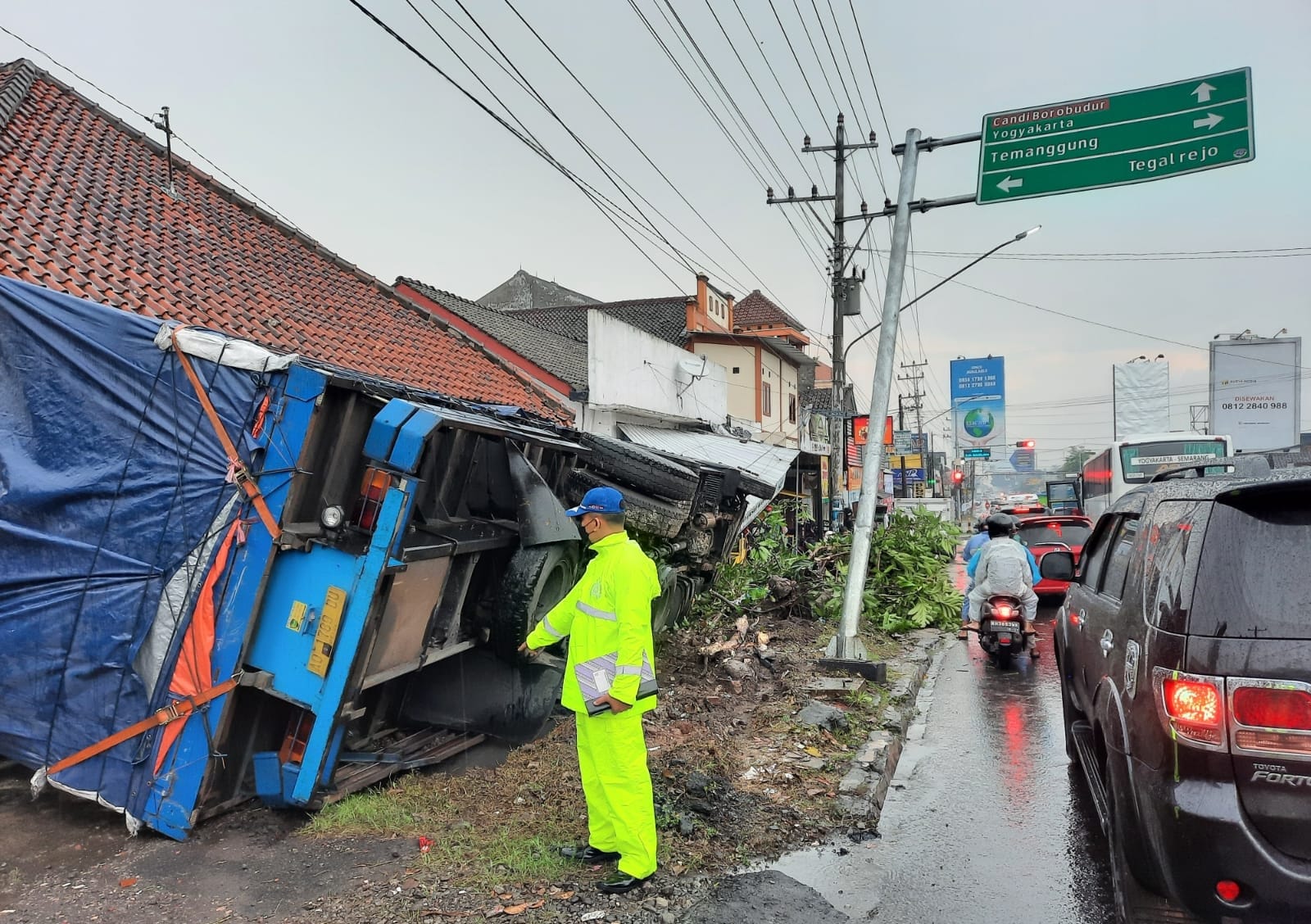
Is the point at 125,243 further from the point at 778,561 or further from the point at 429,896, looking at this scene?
the point at 778,561

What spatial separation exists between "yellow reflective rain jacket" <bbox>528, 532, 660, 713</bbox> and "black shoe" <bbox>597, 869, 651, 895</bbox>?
28.2 inches

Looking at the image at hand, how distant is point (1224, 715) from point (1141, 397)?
33.9m

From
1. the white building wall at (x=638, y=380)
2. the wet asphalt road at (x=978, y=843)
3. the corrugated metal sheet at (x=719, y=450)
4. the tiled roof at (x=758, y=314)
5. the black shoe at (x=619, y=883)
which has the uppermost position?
the tiled roof at (x=758, y=314)

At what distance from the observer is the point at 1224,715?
2.33 meters

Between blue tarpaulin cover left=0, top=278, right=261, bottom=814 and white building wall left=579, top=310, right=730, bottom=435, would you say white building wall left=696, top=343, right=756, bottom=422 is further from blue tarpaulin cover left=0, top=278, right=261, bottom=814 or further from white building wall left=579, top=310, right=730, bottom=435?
blue tarpaulin cover left=0, top=278, right=261, bottom=814

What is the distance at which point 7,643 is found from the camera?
4363mm

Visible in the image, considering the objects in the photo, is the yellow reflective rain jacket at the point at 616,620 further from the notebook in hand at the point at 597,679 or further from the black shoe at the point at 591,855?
the black shoe at the point at 591,855

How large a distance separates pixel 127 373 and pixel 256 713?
1.92 m

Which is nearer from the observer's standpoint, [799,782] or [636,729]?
[636,729]

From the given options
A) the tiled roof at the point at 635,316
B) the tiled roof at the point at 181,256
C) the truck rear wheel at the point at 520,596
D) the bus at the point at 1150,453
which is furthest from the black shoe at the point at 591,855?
the tiled roof at the point at 635,316

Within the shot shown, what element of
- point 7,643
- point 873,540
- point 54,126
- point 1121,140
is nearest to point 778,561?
point 873,540

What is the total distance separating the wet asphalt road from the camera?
378 centimetres

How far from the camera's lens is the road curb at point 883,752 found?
4.83 metres

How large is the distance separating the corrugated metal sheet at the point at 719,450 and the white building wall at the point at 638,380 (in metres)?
0.42
